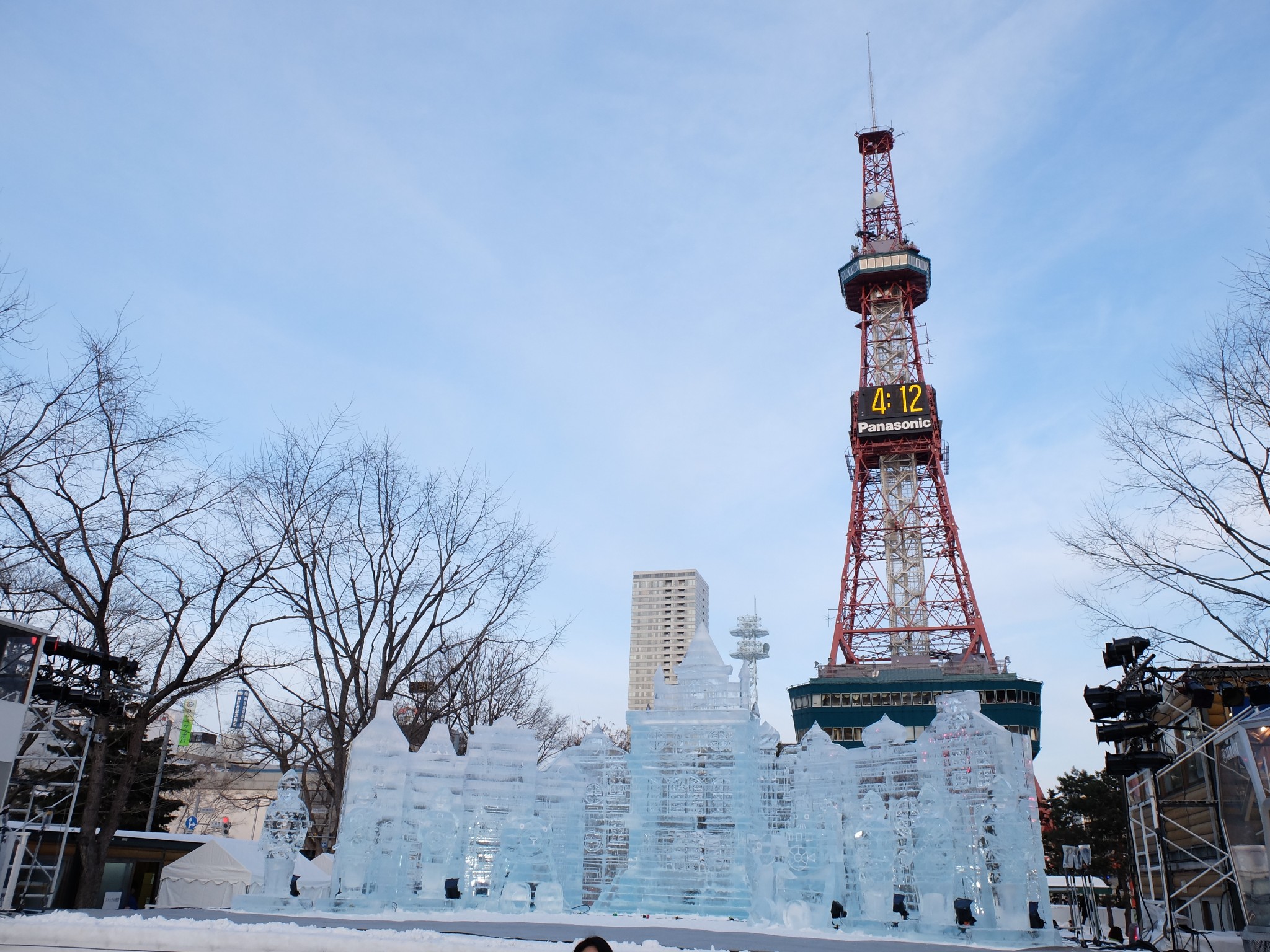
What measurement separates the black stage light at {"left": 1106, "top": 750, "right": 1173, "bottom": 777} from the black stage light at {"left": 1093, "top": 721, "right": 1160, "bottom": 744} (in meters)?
0.29

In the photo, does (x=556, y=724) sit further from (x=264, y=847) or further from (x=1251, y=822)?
(x=1251, y=822)

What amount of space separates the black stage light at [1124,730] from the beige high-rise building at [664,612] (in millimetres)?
150255

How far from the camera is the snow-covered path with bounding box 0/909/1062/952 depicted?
1184 centimetres

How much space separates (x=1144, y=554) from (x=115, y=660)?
20.1m

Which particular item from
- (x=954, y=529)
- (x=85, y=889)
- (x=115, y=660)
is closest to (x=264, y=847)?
(x=85, y=889)

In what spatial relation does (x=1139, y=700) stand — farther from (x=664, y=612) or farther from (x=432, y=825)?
(x=664, y=612)

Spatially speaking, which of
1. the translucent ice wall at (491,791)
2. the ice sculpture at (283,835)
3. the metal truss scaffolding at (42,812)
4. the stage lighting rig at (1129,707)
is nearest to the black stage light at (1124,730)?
the stage lighting rig at (1129,707)

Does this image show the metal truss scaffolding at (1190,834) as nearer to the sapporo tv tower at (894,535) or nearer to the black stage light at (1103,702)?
the black stage light at (1103,702)

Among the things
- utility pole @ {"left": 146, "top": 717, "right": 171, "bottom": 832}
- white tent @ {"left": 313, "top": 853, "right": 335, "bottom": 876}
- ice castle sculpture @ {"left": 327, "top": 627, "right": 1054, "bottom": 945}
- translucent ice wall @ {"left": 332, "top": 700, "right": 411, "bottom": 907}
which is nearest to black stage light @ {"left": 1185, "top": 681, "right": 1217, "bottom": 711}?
ice castle sculpture @ {"left": 327, "top": 627, "right": 1054, "bottom": 945}

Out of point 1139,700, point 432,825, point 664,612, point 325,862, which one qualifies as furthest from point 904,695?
point 664,612

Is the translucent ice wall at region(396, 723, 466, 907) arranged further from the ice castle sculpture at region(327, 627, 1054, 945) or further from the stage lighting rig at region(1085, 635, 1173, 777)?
the stage lighting rig at region(1085, 635, 1173, 777)

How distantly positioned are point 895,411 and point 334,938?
59821mm

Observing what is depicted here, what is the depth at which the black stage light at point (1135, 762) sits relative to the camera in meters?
14.7

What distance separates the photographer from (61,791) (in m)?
28.1
